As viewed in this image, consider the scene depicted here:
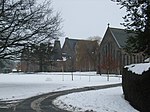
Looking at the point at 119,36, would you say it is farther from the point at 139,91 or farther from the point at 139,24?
the point at 139,91

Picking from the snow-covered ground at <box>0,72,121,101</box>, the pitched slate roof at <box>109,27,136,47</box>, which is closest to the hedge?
the snow-covered ground at <box>0,72,121,101</box>

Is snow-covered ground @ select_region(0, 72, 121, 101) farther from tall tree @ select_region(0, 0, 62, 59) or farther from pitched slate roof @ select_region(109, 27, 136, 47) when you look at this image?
pitched slate roof @ select_region(109, 27, 136, 47)

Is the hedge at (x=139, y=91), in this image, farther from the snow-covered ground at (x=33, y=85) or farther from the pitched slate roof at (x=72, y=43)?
the pitched slate roof at (x=72, y=43)

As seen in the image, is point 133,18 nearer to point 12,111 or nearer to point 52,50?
point 12,111

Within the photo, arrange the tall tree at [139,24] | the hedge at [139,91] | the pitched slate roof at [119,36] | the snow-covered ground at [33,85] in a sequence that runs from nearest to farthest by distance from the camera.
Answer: the hedge at [139,91] → the tall tree at [139,24] → the snow-covered ground at [33,85] → the pitched slate roof at [119,36]

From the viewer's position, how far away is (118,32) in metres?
105

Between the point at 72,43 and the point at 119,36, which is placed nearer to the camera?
the point at 119,36

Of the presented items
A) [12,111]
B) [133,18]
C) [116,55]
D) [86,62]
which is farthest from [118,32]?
[12,111]

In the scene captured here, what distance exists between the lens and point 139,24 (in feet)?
75.4

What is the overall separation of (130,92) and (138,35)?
4781 millimetres

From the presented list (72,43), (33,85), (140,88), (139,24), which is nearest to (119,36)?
(72,43)

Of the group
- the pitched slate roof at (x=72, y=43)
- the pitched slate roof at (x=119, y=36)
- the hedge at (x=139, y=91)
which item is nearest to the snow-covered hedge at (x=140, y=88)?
the hedge at (x=139, y=91)

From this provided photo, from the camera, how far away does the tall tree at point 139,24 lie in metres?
22.3

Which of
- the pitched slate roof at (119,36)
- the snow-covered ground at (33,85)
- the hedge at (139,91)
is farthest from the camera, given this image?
the pitched slate roof at (119,36)
